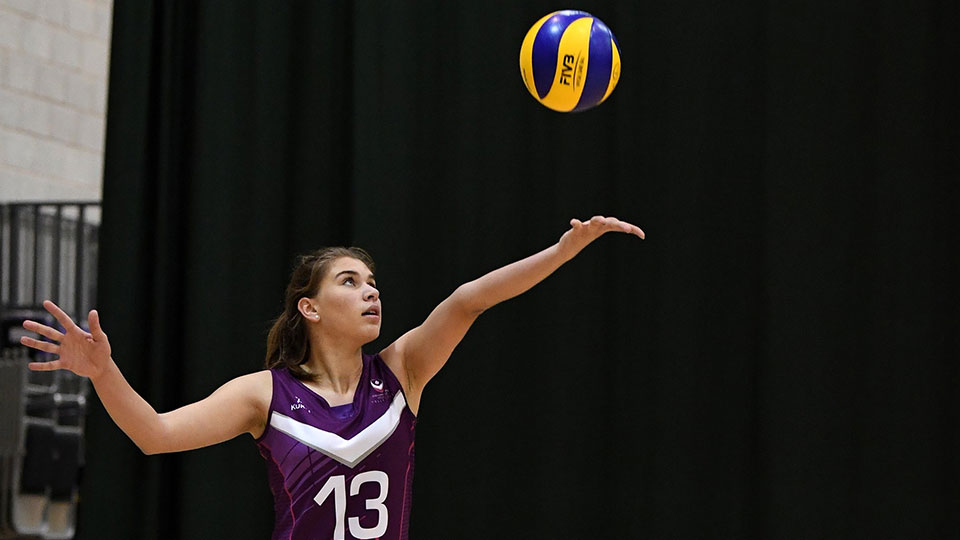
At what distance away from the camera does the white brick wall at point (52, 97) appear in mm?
7594

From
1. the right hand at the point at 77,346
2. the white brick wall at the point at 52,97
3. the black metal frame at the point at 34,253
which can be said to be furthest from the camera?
the white brick wall at the point at 52,97

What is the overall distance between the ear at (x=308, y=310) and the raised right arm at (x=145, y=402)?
0.20 meters

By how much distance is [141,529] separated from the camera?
192 inches

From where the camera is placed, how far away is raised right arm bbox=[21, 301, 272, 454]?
2.47m

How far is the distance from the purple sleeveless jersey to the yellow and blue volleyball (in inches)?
42.1

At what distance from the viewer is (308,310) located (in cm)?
312

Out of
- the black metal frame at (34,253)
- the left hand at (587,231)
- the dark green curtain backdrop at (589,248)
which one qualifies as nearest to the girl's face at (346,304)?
the left hand at (587,231)

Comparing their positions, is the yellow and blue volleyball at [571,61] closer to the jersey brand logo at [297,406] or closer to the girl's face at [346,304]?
the girl's face at [346,304]

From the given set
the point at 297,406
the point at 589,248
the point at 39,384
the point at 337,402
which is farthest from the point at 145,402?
the point at 39,384

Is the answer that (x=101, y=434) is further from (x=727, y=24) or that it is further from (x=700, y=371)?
(x=727, y=24)

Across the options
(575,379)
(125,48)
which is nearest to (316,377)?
(575,379)

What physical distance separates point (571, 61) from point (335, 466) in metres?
1.32

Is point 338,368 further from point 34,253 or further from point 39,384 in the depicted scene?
point 34,253

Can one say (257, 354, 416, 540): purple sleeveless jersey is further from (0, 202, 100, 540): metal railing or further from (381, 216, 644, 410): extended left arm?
(0, 202, 100, 540): metal railing
